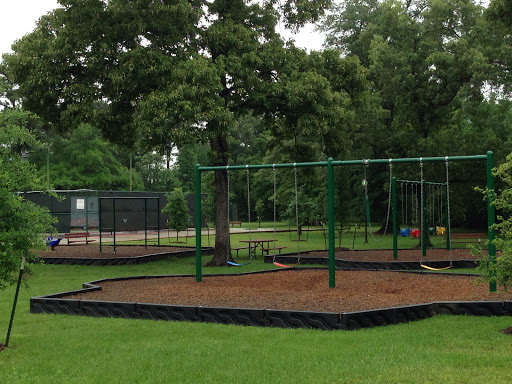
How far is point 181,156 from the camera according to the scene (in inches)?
2761

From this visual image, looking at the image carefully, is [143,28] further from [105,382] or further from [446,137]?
[446,137]

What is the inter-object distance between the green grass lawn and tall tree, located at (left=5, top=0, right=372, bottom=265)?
25.8 ft

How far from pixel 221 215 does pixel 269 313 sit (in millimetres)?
9820

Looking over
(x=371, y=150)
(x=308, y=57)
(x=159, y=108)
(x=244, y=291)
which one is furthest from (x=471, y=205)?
(x=244, y=291)

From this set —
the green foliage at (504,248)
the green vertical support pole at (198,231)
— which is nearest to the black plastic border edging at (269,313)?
the green foliage at (504,248)

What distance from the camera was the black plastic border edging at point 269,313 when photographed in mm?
8242

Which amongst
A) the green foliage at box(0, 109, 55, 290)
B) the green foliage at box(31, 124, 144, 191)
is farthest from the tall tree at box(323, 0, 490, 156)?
the green foliage at box(31, 124, 144, 191)

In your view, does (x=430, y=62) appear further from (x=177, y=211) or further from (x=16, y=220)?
(x=16, y=220)

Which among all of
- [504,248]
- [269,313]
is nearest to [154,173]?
[269,313]

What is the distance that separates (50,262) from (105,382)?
1390cm

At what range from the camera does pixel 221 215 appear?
18.3 metres

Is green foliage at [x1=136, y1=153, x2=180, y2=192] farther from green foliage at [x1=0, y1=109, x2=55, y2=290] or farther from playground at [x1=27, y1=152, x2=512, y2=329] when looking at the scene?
green foliage at [x1=0, y1=109, x2=55, y2=290]

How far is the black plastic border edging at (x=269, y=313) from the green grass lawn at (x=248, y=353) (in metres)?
0.24

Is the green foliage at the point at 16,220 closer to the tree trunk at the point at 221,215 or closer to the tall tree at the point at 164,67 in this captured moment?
the tall tree at the point at 164,67
